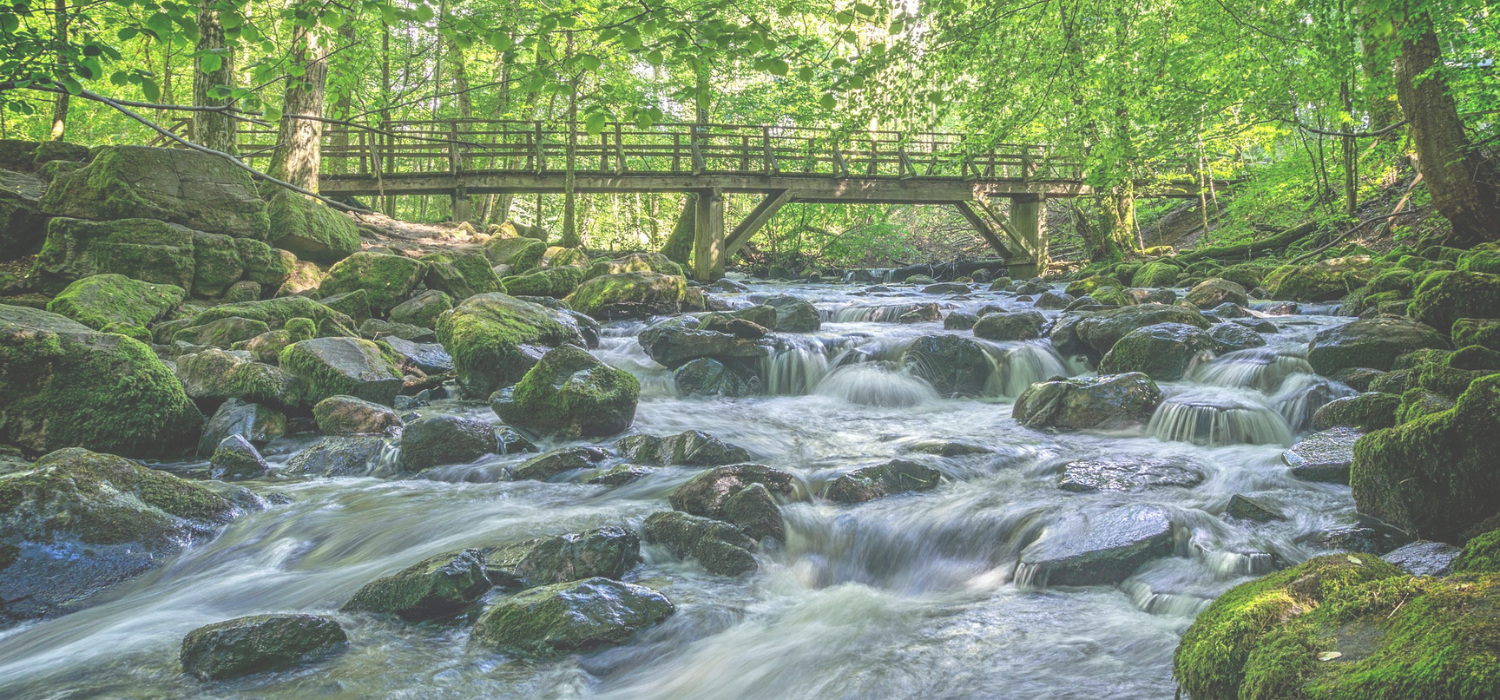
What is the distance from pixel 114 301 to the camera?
330 inches

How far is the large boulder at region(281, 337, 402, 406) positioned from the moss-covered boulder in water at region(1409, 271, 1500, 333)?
29.5 ft

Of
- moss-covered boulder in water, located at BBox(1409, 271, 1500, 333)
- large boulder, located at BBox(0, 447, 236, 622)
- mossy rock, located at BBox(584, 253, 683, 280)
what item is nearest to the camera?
large boulder, located at BBox(0, 447, 236, 622)

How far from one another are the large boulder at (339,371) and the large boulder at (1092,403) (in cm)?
567

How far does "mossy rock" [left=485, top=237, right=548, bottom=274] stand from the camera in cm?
1442

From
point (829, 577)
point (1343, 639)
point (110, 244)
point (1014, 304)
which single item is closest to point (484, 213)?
point (110, 244)

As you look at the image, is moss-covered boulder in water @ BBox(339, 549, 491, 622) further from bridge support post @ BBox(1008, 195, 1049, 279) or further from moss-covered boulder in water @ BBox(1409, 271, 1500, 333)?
bridge support post @ BBox(1008, 195, 1049, 279)

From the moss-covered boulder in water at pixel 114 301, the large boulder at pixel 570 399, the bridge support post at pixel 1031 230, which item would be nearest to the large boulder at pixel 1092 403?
the large boulder at pixel 570 399

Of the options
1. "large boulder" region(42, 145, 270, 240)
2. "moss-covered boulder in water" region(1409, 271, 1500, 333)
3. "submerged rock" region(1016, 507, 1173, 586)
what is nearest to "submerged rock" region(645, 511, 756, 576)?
"submerged rock" region(1016, 507, 1173, 586)

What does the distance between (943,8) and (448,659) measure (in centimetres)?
460

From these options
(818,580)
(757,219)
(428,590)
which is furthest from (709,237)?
(428,590)

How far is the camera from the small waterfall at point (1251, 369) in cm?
720

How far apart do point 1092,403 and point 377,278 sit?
889 centimetres

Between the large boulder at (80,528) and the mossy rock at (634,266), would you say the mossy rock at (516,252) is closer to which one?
the mossy rock at (634,266)

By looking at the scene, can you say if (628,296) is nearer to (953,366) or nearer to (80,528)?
(953,366)
